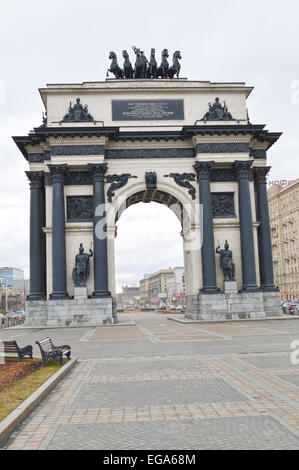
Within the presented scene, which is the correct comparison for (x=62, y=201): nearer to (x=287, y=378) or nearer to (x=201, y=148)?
(x=201, y=148)

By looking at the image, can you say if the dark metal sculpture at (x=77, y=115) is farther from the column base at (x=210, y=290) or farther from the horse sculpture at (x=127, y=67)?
the column base at (x=210, y=290)

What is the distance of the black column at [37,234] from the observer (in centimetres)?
3850

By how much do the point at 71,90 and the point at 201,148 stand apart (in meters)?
12.1

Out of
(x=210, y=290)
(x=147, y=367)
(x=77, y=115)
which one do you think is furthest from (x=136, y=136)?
(x=147, y=367)

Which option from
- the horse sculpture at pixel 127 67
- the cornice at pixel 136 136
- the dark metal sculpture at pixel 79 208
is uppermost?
the horse sculpture at pixel 127 67

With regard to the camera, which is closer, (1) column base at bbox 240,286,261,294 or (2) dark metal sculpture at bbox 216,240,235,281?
(1) column base at bbox 240,286,261,294

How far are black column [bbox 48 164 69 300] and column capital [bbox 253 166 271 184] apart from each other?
16453mm

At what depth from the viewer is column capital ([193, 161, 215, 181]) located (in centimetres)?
3834

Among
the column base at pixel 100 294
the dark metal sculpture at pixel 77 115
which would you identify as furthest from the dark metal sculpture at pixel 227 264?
the dark metal sculpture at pixel 77 115

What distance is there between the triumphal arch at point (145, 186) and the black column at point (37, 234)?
0.09 meters

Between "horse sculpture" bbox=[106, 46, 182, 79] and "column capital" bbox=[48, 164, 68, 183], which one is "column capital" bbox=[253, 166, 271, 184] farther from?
"column capital" bbox=[48, 164, 68, 183]

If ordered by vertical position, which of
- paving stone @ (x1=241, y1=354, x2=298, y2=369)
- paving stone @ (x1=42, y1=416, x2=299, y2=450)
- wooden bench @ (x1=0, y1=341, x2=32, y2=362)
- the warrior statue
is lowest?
paving stone @ (x1=42, y1=416, x2=299, y2=450)

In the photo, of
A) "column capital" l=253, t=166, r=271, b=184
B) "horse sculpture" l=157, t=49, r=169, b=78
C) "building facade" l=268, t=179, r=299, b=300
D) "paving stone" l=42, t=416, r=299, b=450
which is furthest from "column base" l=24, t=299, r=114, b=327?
"building facade" l=268, t=179, r=299, b=300

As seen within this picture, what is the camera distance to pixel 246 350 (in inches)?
654
